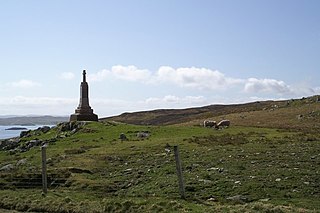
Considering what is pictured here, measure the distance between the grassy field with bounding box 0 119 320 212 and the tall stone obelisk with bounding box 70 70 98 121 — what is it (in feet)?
72.7

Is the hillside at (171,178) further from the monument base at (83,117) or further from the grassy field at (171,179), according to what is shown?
the monument base at (83,117)

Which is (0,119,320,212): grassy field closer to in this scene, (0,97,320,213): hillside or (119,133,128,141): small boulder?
(0,97,320,213): hillside

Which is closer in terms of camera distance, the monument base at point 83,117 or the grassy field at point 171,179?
the grassy field at point 171,179

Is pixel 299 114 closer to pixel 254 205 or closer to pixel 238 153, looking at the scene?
pixel 238 153

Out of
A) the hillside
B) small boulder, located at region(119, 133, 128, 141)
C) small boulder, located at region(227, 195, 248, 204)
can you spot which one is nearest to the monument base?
small boulder, located at region(119, 133, 128, 141)

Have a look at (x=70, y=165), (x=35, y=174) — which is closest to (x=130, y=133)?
(x=70, y=165)

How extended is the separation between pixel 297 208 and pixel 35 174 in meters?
13.6

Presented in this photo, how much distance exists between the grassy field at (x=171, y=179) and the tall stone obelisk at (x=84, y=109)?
72.7 feet

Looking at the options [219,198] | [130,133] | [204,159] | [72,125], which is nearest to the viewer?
Result: [219,198]

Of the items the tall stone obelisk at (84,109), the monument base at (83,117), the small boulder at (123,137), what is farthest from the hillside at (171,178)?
the tall stone obelisk at (84,109)

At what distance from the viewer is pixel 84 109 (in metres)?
56.6

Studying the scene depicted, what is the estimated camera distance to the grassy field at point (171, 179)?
16141mm

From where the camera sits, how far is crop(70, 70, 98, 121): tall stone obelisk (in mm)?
55781

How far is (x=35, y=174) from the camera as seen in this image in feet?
75.2
